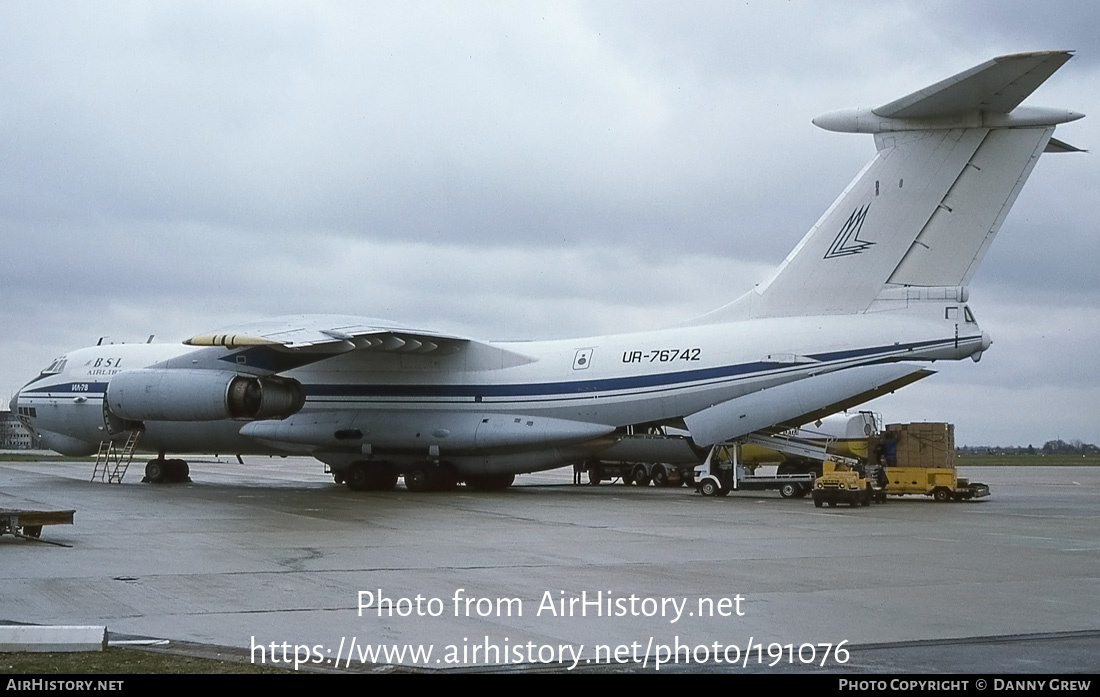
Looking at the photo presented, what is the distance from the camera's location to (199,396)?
77.2ft

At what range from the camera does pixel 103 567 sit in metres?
11.5

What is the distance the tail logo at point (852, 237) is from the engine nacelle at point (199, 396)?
A: 1113 centimetres

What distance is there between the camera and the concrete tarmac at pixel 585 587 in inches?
293

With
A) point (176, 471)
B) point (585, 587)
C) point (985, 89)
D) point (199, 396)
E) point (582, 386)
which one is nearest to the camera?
point (585, 587)

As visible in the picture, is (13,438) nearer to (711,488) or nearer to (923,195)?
(711,488)

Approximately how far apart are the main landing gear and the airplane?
46mm

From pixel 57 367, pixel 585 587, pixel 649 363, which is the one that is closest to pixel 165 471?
pixel 57 367

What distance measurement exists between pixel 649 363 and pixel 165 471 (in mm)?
12830

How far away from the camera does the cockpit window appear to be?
2942 cm

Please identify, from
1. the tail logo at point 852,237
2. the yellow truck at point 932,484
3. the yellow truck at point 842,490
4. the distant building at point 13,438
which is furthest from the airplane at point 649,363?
the distant building at point 13,438

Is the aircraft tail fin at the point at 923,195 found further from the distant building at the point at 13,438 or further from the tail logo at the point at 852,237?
the distant building at the point at 13,438

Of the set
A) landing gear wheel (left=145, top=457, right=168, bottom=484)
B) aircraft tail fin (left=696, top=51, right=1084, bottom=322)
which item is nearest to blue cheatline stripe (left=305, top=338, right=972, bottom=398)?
aircraft tail fin (left=696, top=51, right=1084, bottom=322)

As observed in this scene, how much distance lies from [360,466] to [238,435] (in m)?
3.36

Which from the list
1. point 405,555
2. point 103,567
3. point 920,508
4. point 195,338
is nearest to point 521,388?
point 195,338
